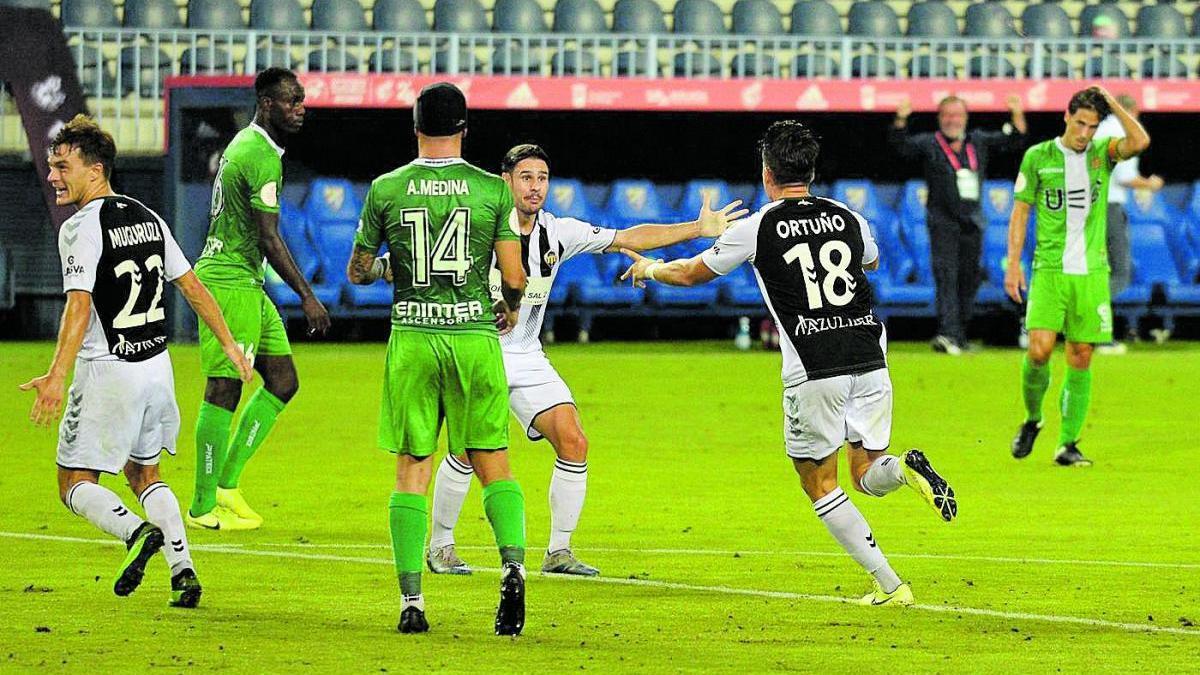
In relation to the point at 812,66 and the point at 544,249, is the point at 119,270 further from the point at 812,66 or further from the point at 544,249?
the point at 812,66

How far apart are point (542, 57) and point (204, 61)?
144 inches

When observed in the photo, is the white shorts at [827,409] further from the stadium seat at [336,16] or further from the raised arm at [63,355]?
the stadium seat at [336,16]

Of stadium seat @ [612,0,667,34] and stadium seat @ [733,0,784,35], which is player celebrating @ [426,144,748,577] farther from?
stadium seat @ [733,0,784,35]

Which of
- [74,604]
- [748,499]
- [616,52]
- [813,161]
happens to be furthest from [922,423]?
[616,52]

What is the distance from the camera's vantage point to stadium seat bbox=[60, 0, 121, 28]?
23422 mm

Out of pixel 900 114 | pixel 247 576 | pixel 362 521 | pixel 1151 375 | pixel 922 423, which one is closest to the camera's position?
pixel 247 576

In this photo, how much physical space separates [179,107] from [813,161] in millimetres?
14092

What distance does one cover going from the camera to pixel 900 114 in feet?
65.0

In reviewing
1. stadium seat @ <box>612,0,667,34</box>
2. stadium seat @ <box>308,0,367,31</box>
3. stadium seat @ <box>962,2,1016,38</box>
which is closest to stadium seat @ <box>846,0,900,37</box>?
stadium seat @ <box>962,2,1016,38</box>

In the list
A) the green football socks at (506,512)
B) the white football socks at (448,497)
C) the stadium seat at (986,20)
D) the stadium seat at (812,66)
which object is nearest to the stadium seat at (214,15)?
the stadium seat at (812,66)

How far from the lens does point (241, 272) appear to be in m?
9.68

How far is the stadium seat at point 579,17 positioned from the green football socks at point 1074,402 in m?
13.7

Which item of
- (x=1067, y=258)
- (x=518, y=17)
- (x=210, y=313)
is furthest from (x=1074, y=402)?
(x=518, y=17)

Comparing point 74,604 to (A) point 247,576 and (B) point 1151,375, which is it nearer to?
(A) point 247,576
